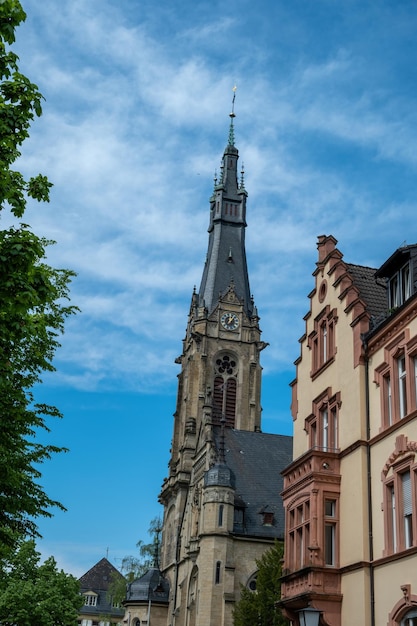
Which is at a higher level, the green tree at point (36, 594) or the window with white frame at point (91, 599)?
the window with white frame at point (91, 599)

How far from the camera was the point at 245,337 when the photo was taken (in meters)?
77.3

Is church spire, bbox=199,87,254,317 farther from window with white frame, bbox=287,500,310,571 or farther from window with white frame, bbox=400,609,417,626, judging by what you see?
window with white frame, bbox=400,609,417,626

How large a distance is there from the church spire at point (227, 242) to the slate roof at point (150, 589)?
27.3 meters

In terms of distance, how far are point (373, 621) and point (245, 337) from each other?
186ft

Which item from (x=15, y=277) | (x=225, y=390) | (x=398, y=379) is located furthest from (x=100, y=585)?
(x=15, y=277)

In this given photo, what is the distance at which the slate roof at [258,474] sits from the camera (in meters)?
52.0

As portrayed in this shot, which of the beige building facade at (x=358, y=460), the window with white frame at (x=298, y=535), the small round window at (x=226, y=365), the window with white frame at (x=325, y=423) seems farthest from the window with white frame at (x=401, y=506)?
the small round window at (x=226, y=365)

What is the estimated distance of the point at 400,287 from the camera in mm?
24078

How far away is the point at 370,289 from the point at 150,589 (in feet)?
135

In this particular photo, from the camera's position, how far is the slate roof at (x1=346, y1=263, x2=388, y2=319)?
2633cm

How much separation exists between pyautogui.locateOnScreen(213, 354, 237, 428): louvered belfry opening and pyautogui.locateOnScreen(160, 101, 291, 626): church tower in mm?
94

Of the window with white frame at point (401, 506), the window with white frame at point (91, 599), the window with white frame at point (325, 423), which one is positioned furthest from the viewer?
the window with white frame at point (91, 599)

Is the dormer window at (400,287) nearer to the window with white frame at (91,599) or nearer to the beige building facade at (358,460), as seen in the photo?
the beige building facade at (358,460)

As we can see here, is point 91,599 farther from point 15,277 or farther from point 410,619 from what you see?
point 15,277
